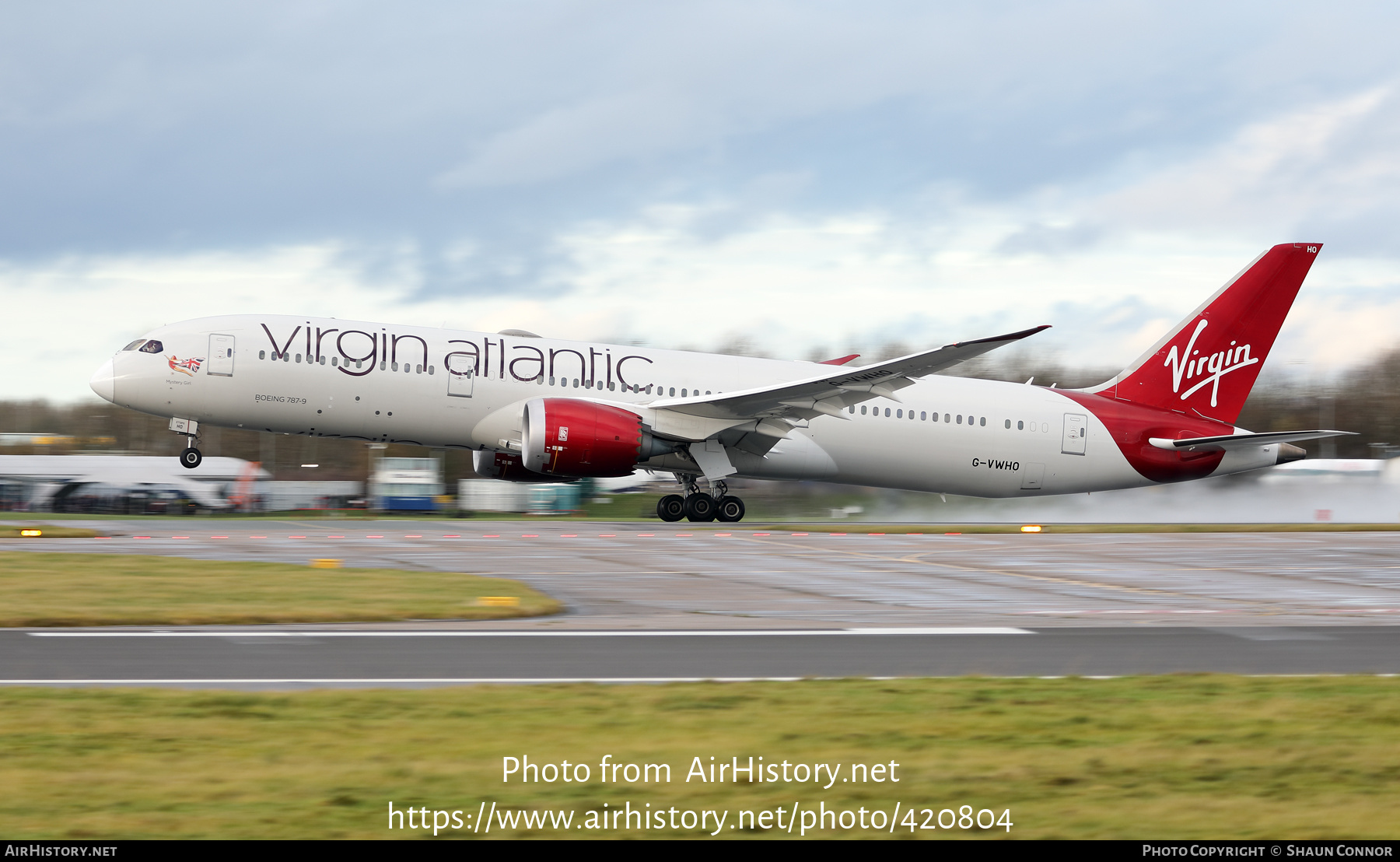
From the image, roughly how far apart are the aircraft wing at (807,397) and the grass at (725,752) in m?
18.1

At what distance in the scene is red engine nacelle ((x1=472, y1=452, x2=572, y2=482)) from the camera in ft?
96.4

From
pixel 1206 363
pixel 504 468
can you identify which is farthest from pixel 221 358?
pixel 1206 363

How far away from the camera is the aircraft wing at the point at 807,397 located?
2662cm

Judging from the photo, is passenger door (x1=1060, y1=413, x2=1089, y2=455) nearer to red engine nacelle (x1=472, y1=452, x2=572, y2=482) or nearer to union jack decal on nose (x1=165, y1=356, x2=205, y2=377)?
red engine nacelle (x1=472, y1=452, x2=572, y2=482)

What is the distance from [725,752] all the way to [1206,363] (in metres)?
28.8

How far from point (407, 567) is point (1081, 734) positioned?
473 inches

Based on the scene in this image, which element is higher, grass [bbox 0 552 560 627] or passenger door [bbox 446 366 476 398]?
passenger door [bbox 446 366 476 398]

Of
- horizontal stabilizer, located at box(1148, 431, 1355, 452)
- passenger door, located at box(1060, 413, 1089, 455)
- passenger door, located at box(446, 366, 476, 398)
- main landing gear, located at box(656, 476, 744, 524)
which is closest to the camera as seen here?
passenger door, located at box(446, 366, 476, 398)

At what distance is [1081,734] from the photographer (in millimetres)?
6934

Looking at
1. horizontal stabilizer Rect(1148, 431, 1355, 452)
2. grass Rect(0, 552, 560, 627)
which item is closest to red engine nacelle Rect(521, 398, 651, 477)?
grass Rect(0, 552, 560, 627)

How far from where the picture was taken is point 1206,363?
3234 centimetres

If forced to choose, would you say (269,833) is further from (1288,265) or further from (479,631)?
(1288,265)

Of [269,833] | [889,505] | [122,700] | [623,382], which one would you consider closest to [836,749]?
[269,833]

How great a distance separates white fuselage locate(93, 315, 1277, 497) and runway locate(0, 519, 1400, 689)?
4.62 meters
